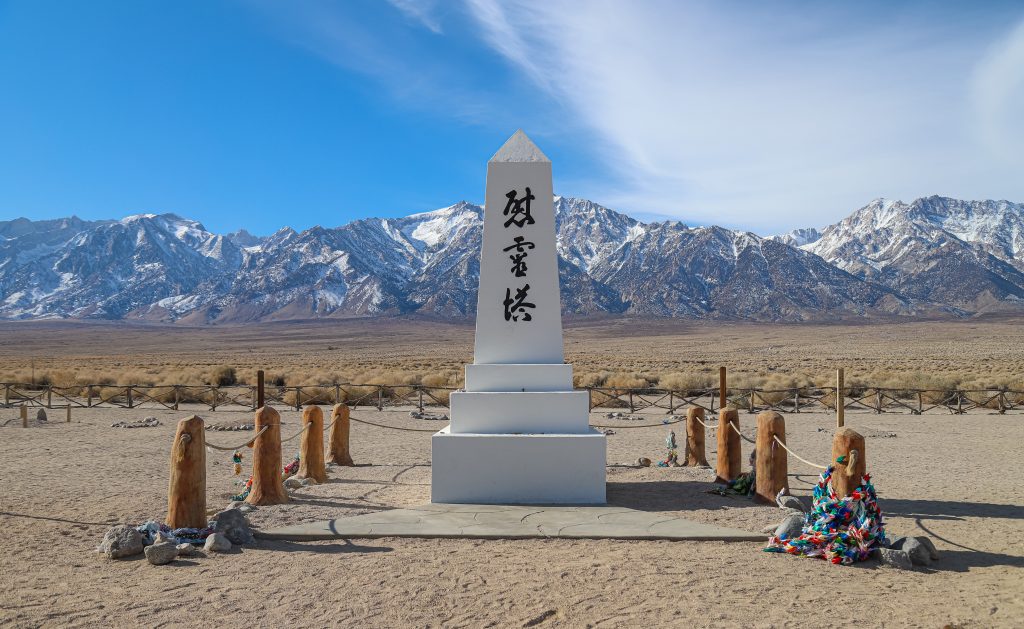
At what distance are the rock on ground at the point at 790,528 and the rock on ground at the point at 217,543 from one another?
5.16 meters

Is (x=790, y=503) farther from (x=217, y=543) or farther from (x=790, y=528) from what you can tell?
(x=217, y=543)

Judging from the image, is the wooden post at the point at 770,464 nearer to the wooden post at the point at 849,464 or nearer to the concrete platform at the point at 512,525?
the concrete platform at the point at 512,525

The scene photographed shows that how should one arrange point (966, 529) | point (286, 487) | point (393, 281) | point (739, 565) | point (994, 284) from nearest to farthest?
point (739, 565)
point (966, 529)
point (286, 487)
point (994, 284)
point (393, 281)

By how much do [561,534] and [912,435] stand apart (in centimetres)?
1209

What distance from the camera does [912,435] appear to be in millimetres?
16031

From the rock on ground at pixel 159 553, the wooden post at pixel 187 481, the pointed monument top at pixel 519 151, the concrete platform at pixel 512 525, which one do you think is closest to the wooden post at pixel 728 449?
the concrete platform at pixel 512 525

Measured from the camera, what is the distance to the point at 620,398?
22.7 m

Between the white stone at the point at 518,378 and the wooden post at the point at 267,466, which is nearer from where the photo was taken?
the wooden post at the point at 267,466

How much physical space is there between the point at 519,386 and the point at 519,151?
9.88 feet

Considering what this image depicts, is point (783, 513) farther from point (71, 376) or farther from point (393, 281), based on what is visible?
point (393, 281)

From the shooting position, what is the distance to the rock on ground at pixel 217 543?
679 cm

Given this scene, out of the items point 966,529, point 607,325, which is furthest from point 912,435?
point 607,325

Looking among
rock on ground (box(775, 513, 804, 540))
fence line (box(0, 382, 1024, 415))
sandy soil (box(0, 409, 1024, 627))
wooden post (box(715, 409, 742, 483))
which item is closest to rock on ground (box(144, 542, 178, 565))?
sandy soil (box(0, 409, 1024, 627))

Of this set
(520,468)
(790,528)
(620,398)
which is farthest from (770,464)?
(620,398)
